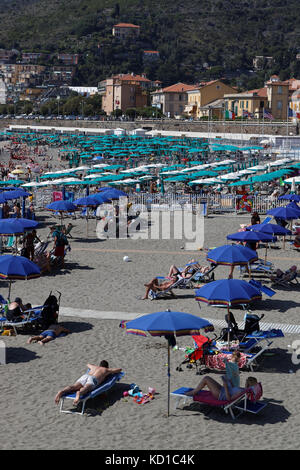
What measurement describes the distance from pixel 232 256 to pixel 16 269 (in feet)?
11.7

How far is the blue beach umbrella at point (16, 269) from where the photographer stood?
34.6 ft

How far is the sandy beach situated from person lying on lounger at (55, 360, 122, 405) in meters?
0.21

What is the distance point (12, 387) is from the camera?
8344 mm

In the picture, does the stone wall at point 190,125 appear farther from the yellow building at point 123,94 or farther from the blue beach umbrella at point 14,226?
the blue beach umbrella at point 14,226

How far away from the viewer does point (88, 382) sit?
7.79 m

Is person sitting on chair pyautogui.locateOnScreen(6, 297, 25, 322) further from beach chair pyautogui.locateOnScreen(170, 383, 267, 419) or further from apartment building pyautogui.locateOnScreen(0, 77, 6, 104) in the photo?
apartment building pyautogui.locateOnScreen(0, 77, 6, 104)

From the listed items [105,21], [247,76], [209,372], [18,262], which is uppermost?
[105,21]

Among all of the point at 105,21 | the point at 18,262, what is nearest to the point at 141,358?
the point at 18,262

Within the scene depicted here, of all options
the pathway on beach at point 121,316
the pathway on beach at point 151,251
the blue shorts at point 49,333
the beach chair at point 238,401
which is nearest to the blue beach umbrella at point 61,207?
the pathway on beach at point 151,251

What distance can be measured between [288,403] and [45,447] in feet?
9.22

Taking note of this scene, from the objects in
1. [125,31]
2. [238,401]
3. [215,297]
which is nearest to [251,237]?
[215,297]

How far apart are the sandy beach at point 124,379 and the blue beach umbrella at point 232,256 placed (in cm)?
83

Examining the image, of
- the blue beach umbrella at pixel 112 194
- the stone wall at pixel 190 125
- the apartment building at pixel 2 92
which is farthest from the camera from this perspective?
the apartment building at pixel 2 92

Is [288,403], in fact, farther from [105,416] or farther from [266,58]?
[266,58]
